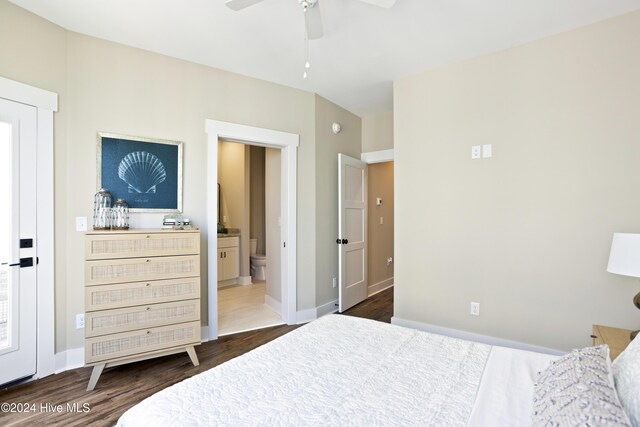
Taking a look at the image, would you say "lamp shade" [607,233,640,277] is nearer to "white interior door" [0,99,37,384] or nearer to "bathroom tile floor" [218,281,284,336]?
"bathroom tile floor" [218,281,284,336]

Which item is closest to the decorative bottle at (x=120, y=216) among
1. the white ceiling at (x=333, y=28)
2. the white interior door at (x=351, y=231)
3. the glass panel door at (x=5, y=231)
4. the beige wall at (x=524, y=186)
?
the glass panel door at (x=5, y=231)

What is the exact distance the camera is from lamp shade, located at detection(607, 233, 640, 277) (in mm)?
1702

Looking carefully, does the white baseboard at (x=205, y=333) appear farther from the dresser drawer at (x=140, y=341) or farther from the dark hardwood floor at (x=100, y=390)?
the dresser drawer at (x=140, y=341)

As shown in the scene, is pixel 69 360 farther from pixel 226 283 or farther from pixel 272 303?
pixel 226 283

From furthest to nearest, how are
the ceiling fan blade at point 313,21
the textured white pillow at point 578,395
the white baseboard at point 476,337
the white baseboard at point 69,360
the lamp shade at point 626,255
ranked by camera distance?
the white baseboard at point 476,337, the white baseboard at point 69,360, the ceiling fan blade at point 313,21, the lamp shade at point 626,255, the textured white pillow at point 578,395

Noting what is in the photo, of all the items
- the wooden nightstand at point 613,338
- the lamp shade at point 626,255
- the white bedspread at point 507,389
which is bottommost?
the wooden nightstand at point 613,338

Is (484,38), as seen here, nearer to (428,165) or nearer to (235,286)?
(428,165)

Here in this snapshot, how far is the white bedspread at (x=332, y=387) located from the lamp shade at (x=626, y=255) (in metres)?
1.00

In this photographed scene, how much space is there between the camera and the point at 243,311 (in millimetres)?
3887

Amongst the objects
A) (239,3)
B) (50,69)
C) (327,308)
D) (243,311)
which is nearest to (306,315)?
(327,308)

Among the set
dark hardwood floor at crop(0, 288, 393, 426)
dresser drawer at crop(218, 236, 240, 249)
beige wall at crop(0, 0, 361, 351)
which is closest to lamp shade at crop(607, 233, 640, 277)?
dark hardwood floor at crop(0, 288, 393, 426)

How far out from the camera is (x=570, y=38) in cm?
242

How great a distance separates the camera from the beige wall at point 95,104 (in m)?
2.31

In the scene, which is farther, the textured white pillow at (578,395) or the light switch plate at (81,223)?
the light switch plate at (81,223)
